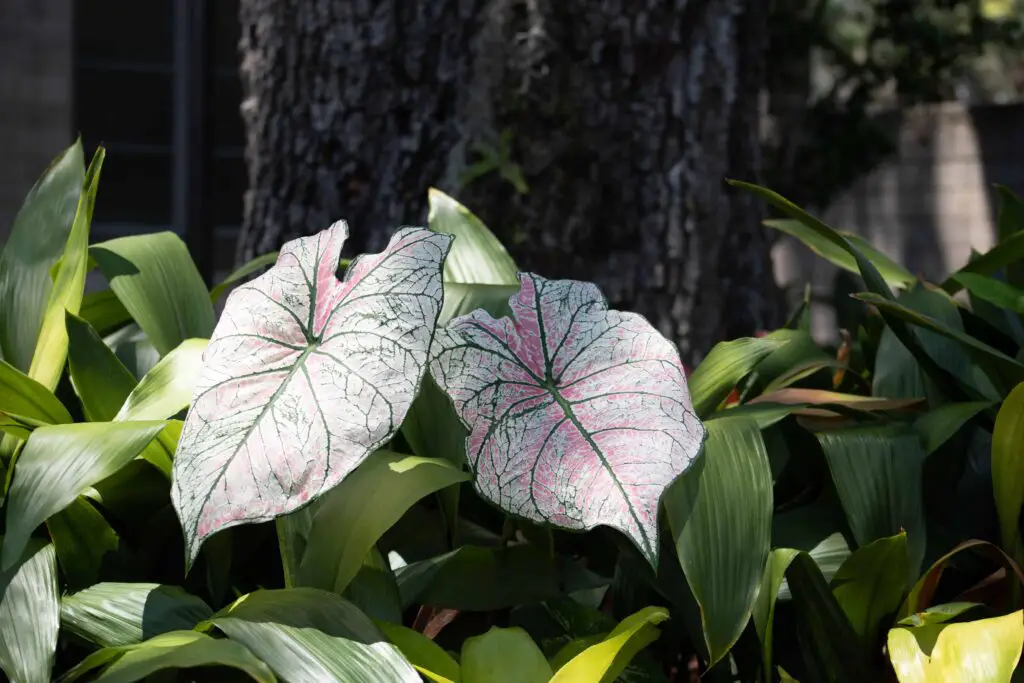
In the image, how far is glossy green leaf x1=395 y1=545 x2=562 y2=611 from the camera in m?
0.72

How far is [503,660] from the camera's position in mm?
633

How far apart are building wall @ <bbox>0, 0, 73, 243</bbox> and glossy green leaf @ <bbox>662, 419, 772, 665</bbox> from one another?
503cm

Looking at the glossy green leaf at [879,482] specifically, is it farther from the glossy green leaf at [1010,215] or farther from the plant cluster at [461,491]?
the glossy green leaf at [1010,215]

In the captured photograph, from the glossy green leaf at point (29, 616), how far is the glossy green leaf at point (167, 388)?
0.11 metres

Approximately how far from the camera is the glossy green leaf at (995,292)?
894 mm

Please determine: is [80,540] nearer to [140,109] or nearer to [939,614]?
[939,614]

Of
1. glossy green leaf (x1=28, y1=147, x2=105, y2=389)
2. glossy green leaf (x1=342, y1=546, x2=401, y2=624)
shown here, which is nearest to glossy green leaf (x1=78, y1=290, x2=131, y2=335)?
glossy green leaf (x1=28, y1=147, x2=105, y2=389)

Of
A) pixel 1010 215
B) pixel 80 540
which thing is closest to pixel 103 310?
pixel 80 540

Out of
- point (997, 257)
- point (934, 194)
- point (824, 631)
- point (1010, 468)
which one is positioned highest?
point (997, 257)

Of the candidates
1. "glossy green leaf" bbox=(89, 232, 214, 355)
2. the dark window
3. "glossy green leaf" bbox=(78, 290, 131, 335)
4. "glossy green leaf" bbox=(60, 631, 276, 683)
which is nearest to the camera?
"glossy green leaf" bbox=(60, 631, 276, 683)

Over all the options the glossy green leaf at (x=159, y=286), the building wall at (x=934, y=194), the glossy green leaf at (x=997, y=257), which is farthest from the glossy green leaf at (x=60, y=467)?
the building wall at (x=934, y=194)

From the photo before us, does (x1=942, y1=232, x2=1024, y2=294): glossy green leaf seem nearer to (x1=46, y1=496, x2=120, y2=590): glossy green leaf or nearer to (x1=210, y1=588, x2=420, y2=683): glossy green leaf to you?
(x1=210, y1=588, x2=420, y2=683): glossy green leaf

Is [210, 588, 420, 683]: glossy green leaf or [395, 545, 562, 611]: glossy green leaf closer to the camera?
[210, 588, 420, 683]: glossy green leaf

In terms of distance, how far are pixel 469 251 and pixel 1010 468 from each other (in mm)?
465
